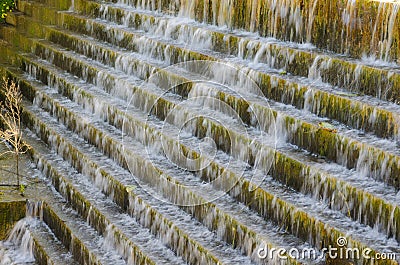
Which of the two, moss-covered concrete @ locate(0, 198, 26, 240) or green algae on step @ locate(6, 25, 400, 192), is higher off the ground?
green algae on step @ locate(6, 25, 400, 192)

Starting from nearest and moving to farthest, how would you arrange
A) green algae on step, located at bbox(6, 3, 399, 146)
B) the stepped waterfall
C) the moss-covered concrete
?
the stepped waterfall → green algae on step, located at bbox(6, 3, 399, 146) → the moss-covered concrete

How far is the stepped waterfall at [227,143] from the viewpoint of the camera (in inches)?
207

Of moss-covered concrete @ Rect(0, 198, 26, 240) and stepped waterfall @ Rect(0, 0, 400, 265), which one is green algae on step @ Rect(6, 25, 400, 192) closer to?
stepped waterfall @ Rect(0, 0, 400, 265)

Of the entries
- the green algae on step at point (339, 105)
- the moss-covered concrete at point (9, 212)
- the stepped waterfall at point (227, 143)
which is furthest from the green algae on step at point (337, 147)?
the moss-covered concrete at point (9, 212)

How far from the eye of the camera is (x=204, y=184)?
6.23 metres

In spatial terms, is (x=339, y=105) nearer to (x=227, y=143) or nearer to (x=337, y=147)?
(x=337, y=147)

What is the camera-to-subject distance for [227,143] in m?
6.43

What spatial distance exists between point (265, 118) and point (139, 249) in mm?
1735

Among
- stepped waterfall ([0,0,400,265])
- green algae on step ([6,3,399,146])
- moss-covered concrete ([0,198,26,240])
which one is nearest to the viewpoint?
stepped waterfall ([0,0,400,265])

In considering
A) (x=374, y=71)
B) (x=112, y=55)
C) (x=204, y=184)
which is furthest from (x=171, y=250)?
(x=112, y=55)

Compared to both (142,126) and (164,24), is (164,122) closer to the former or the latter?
(142,126)

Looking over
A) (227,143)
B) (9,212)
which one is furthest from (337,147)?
(9,212)

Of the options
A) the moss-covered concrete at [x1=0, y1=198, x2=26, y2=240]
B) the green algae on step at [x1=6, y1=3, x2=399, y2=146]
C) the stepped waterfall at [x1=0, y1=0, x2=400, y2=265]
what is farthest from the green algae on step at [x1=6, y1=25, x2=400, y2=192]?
the moss-covered concrete at [x1=0, y1=198, x2=26, y2=240]

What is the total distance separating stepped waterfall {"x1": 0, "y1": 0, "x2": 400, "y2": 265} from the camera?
526cm
